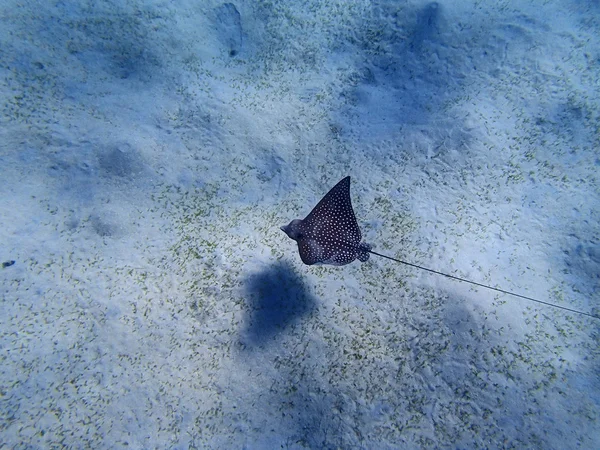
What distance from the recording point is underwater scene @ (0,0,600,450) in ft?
15.0

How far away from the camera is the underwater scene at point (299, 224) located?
459 cm

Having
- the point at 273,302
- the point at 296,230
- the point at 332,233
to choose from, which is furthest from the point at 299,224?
the point at 273,302

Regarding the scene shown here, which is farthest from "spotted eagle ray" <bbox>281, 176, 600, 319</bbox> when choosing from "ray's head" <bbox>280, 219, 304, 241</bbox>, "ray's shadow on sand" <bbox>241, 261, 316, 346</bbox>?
"ray's shadow on sand" <bbox>241, 261, 316, 346</bbox>

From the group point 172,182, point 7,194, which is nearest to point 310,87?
point 172,182

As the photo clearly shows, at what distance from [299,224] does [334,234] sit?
0.57 meters

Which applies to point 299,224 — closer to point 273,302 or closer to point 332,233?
point 332,233

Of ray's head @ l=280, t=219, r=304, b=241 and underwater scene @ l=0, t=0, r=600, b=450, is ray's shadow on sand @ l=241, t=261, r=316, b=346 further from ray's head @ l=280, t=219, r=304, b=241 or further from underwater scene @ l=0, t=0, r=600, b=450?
ray's head @ l=280, t=219, r=304, b=241

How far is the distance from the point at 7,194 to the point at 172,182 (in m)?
2.78

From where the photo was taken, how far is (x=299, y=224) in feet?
16.4

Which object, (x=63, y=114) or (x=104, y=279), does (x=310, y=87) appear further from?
(x=104, y=279)

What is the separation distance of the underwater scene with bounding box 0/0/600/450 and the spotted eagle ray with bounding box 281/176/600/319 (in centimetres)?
4

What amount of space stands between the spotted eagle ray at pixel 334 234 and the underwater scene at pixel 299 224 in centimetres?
4

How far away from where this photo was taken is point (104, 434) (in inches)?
173

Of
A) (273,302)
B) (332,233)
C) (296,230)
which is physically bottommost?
(273,302)
